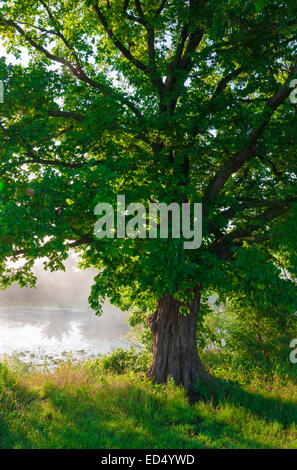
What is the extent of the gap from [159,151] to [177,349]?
19.5ft

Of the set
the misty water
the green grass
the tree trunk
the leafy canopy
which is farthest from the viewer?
the misty water

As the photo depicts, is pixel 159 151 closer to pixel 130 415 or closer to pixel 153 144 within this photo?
pixel 153 144

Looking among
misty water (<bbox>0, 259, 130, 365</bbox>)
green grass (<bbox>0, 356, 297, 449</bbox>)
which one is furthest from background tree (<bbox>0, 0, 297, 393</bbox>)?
misty water (<bbox>0, 259, 130, 365</bbox>)

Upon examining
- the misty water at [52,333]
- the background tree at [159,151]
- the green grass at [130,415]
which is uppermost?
the background tree at [159,151]

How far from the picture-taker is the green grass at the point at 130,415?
5.65m

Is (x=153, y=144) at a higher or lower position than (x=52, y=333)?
higher

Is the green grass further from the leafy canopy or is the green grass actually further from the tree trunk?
the leafy canopy

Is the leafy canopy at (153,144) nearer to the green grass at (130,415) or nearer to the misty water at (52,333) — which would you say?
the green grass at (130,415)

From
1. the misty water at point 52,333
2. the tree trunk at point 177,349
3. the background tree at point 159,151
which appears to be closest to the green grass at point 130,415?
the tree trunk at point 177,349

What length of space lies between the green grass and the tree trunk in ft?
2.19

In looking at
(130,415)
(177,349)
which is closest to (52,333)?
(177,349)

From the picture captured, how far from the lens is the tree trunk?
948 cm

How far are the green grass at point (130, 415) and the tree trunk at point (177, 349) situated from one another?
67 centimetres

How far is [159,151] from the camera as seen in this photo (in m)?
9.23
